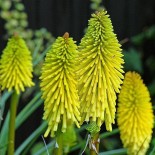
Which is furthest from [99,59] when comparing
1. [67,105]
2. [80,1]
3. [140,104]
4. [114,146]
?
[80,1]

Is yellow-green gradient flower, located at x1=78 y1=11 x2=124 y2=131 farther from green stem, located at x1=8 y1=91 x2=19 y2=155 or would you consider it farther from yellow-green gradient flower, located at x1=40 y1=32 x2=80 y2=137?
green stem, located at x1=8 y1=91 x2=19 y2=155

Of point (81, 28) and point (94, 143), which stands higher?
point (81, 28)

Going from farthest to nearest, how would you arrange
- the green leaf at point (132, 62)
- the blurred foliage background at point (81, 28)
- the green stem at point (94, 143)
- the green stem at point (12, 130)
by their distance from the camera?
1. the blurred foliage background at point (81, 28)
2. the green leaf at point (132, 62)
3. the green stem at point (12, 130)
4. the green stem at point (94, 143)

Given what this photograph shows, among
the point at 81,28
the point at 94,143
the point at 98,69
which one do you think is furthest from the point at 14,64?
the point at 81,28

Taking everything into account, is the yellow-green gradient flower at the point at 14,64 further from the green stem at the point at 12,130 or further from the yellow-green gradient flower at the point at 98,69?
the yellow-green gradient flower at the point at 98,69

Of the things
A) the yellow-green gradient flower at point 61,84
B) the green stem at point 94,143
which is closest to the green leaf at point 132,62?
the yellow-green gradient flower at point 61,84

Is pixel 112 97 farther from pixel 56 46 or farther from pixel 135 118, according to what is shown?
pixel 135 118

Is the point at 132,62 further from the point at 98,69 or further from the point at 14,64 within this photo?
the point at 98,69
